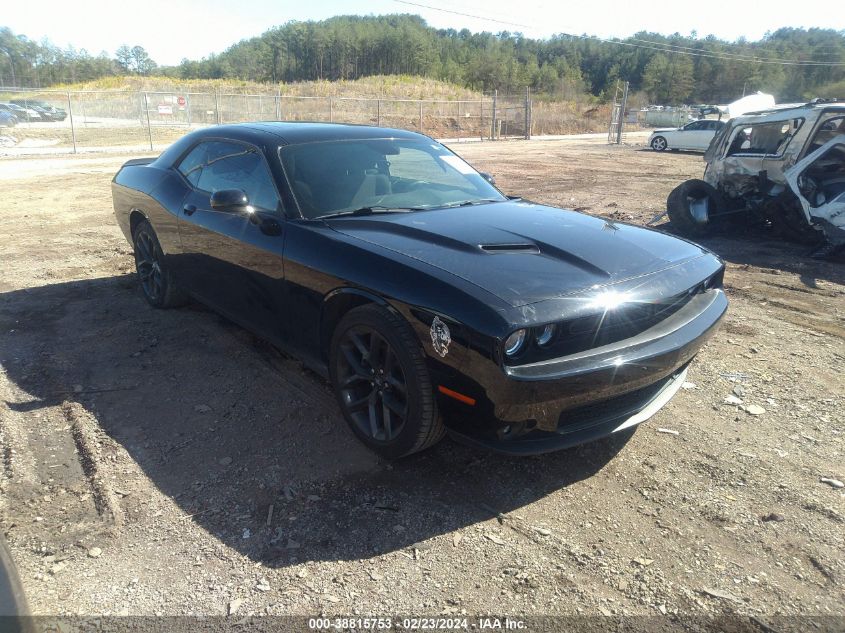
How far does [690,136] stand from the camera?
26641 millimetres

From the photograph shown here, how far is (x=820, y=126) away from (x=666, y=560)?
7.59m

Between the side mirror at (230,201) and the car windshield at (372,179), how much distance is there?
31 centimetres

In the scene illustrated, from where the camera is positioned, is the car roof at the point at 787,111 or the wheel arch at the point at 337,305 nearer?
the wheel arch at the point at 337,305

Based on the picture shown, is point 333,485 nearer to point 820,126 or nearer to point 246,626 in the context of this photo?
point 246,626

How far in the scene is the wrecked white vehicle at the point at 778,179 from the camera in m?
7.68

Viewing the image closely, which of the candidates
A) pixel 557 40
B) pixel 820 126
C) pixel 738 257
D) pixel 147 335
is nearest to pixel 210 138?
pixel 147 335

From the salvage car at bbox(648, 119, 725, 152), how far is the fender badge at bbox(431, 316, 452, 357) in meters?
26.9

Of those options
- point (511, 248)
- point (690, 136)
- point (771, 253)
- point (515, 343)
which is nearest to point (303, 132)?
point (511, 248)

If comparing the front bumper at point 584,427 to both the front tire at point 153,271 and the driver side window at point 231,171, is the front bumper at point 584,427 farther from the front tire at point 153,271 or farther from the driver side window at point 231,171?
the front tire at point 153,271

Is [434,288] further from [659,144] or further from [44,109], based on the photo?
[44,109]

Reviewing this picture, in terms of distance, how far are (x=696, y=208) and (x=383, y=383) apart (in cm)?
765

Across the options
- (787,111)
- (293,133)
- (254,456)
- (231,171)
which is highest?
(787,111)

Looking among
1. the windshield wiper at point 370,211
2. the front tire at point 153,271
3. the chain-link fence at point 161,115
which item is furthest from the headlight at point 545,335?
the chain-link fence at point 161,115

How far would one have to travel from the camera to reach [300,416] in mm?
3596
